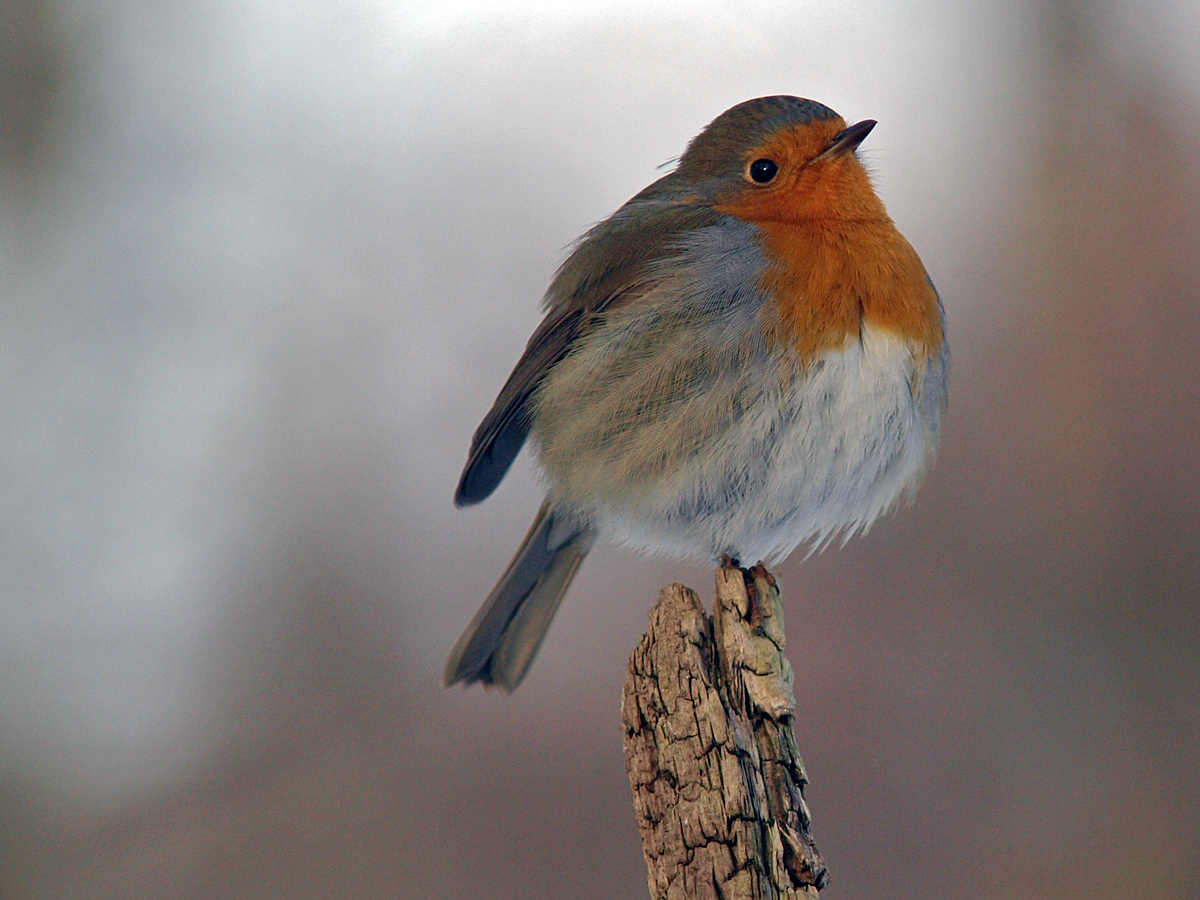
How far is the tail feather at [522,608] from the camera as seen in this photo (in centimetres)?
250

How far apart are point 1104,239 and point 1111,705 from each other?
1672mm

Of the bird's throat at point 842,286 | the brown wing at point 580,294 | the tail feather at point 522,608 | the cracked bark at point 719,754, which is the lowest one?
the cracked bark at point 719,754

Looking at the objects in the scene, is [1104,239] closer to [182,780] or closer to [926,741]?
[926,741]

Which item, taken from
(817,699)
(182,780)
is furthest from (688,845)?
(182,780)

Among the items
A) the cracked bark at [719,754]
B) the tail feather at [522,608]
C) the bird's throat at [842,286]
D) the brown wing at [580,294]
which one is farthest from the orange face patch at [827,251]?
the tail feather at [522,608]

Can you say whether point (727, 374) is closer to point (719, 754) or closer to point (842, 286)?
point (842, 286)

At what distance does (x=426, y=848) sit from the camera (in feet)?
9.61

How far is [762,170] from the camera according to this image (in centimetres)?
228

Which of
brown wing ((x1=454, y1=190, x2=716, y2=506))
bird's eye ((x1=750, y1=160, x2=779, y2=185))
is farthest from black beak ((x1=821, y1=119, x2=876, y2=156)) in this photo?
brown wing ((x1=454, y1=190, x2=716, y2=506))

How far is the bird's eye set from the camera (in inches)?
89.1

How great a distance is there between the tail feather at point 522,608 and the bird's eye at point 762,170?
3.09 ft

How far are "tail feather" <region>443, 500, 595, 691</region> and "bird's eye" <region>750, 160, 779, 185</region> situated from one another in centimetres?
94

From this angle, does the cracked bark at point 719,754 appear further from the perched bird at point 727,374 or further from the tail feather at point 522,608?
the tail feather at point 522,608

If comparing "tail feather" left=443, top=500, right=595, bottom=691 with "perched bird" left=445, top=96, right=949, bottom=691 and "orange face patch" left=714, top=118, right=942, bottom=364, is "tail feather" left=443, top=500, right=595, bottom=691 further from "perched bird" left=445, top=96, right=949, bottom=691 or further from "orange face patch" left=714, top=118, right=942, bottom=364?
"orange face patch" left=714, top=118, right=942, bottom=364
